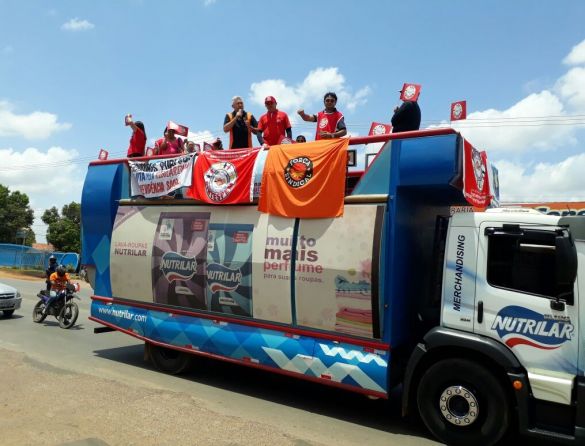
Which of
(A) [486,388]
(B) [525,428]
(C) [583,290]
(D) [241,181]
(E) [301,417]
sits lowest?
(E) [301,417]

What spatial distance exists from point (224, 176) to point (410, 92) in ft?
9.10

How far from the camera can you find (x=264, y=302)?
600 centimetres

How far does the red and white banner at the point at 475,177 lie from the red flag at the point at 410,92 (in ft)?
3.67

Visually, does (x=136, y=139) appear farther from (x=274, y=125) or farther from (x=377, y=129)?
(x=377, y=129)

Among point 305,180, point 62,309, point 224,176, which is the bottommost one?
point 62,309

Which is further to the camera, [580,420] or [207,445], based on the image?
[207,445]

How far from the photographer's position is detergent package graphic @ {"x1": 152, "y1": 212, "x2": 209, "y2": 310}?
6.68 metres

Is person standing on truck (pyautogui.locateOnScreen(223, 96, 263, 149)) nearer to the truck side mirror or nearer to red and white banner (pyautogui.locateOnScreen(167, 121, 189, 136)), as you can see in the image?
red and white banner (pyautogui.locateOnScreen(167, 121, 189, 136))

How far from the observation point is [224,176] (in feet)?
21.6

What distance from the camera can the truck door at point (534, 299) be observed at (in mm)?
4266

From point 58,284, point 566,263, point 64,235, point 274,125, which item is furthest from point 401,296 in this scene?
point 64,235

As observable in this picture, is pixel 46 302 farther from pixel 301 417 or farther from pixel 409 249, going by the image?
pixel 409 249

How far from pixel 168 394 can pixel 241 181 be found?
297 centimetres

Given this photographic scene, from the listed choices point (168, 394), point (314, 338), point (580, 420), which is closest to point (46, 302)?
point (168, 394)
